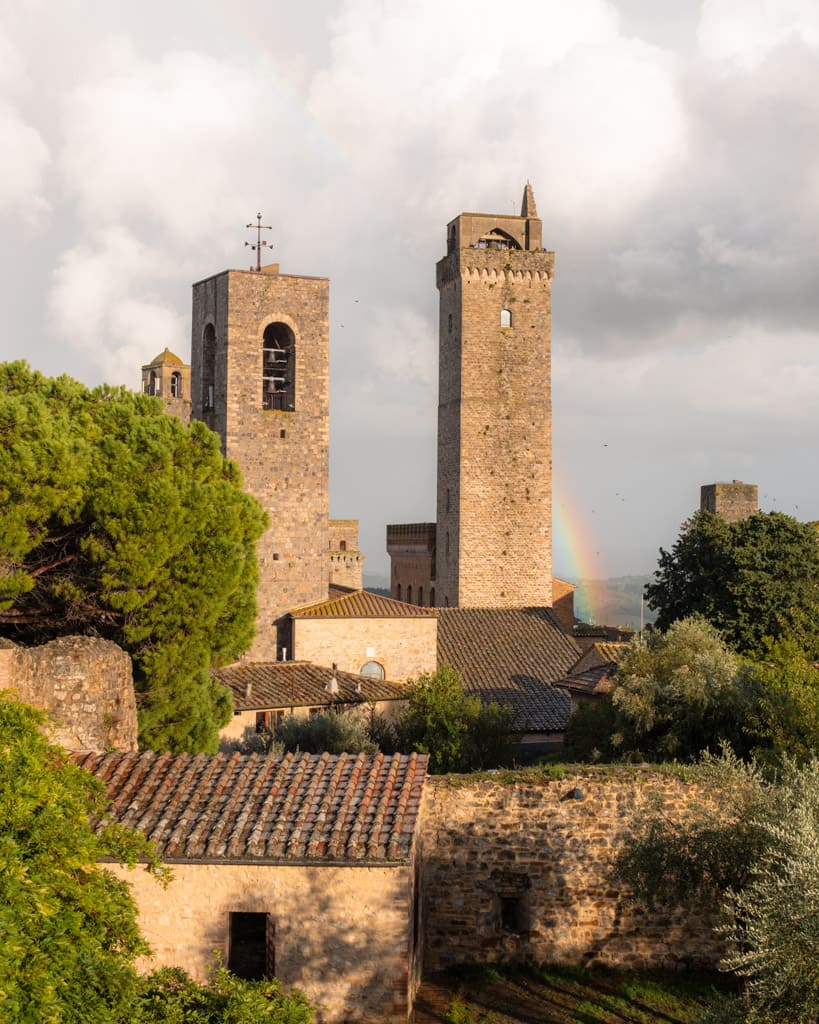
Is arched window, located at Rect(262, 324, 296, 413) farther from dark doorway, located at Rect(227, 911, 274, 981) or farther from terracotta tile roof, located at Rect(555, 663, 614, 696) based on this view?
dark doorway, located at Rect(227, 911, 274, 981)

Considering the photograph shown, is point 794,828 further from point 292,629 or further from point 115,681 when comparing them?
point 292,629

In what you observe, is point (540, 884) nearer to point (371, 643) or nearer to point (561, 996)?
point (561, 996)

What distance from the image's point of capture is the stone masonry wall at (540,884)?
530 inches

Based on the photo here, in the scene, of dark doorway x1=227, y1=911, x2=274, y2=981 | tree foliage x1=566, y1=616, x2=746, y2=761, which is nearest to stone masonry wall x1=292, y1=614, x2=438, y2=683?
tree foliage x1=566, y1=616, x2=746, y2=761

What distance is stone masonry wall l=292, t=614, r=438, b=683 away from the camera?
32125 mm

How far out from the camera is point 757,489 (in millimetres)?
41500

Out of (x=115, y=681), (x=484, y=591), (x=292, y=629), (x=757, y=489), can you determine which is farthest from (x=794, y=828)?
(x=484, y=591)

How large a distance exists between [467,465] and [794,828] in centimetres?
3953

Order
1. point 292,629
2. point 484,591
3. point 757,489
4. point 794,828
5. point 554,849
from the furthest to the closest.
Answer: point 484,591
point 757,489
point 292,629
point 554,849
point 794,828

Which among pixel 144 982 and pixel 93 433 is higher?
pixel 93 433

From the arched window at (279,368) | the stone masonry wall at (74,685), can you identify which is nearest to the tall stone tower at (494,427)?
the arched window at (279,368)

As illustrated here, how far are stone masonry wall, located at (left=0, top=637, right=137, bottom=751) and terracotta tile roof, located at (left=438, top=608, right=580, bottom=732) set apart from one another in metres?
15.6

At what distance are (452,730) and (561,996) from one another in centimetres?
1168

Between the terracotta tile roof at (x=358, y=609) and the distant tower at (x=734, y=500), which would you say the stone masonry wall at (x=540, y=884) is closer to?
the terracotta tile roof at (x=358, y=609)
